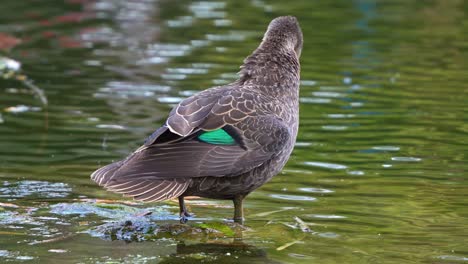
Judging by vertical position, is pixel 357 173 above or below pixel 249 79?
below

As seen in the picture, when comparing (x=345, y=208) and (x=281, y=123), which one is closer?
(x=281, y=123)

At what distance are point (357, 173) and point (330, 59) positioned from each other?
6749mm

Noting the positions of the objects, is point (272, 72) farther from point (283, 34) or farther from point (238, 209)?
point (238, 209)

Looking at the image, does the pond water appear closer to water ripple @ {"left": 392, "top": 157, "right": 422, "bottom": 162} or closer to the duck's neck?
water ripple @ {"left": 392, "top": 157, "right": 422, "bottom": 162}

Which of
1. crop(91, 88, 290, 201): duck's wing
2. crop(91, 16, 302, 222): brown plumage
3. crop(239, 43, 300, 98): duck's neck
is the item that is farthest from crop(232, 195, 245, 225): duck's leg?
crop(239, 43, 300, 98): duck's neck

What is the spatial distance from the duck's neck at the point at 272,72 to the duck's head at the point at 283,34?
56 mm

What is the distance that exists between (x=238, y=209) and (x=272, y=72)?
1237 mm

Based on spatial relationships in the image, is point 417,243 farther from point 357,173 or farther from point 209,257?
point 357,173

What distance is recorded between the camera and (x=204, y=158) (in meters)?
8.27

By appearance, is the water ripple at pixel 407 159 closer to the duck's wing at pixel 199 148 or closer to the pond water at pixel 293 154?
the pond water at pixel 293 154

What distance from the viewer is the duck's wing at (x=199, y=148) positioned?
8.08m

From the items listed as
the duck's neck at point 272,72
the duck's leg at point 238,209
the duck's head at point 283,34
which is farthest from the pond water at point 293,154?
the duck's head at point 283,34

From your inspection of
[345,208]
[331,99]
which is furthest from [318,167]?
Answer: [331,99]

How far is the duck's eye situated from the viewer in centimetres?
839
